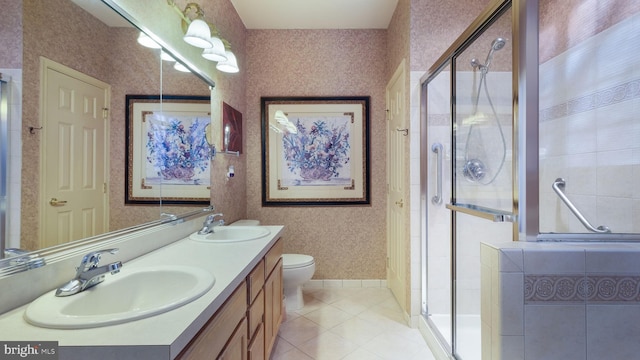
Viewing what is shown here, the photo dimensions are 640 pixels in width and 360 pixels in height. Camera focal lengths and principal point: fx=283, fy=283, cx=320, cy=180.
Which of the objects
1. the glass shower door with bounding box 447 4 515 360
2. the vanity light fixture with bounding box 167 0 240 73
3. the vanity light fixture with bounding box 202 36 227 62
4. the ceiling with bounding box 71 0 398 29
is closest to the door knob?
the vanity light fixture with bounding box 167 0 240 73

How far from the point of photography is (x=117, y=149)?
113 centimetres

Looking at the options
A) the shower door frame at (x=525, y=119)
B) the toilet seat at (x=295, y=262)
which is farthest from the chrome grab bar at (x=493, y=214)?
the toilet seat at (x=295, y=262)

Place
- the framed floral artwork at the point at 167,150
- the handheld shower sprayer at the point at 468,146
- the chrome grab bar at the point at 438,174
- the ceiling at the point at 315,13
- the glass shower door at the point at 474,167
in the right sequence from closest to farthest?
the framed floral artwork at the point at 167,150 < the glass shower door at the point at 474,167 < the handheld shower sprayer at the point at 468,146 < the chrome grab bar at the point at 438,174 < the ceiling at the point at 315,13

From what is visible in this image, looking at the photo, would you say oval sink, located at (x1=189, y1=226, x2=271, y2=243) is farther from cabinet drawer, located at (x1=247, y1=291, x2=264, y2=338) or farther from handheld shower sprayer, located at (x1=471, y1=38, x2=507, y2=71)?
handheld shower sprayer, located at (x1=471, y1=38, x2=507, y2=71)

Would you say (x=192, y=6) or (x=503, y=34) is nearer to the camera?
(x=503, y=34)

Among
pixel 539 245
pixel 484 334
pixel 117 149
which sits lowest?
pixel 484 334

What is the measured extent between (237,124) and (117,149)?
149 centimetres

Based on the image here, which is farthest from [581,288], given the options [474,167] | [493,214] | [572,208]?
[474,167]

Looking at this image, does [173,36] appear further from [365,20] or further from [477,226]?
[477,226]

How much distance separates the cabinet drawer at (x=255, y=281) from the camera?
4.10 ft

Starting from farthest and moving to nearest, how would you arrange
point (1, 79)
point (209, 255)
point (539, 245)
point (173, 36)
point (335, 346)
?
point (335, 346) → point (173, 36) → point (209, 255) → point (539, 245) → point (1, 79)

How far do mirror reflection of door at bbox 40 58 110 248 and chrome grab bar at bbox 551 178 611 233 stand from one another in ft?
7.70

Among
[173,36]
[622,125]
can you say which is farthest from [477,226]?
[173,36]

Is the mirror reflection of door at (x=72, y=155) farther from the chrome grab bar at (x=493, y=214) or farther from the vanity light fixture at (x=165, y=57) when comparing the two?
the chrome grab bar at (x=493, y=214)
